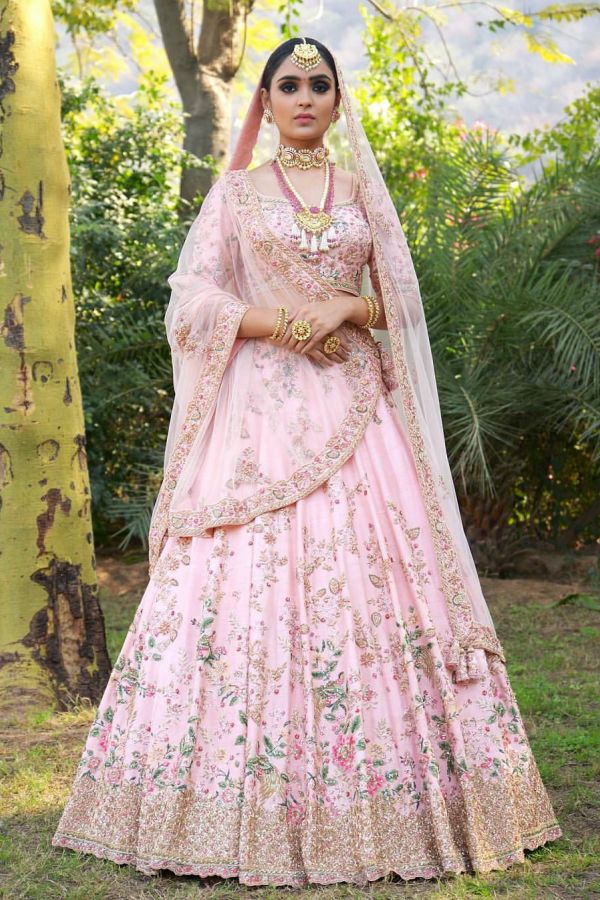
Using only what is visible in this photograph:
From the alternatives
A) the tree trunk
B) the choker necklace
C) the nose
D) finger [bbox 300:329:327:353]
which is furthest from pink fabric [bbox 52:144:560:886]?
the tree trunk

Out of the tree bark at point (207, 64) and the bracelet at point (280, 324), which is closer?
the bracelet at point (280, 324)

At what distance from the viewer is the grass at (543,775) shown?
2.43 m

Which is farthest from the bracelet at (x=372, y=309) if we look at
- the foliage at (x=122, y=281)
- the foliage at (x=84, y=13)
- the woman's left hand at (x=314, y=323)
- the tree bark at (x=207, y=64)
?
the foliage at (x=84, y=13)

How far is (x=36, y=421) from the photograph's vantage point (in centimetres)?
387

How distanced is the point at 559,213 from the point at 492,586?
87.9 inches

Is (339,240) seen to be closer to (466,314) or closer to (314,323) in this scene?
(314,323)

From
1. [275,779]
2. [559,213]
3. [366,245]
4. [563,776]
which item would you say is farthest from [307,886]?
[559,213]

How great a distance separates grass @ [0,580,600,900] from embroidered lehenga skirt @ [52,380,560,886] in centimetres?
5

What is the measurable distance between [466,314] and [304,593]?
371 cm

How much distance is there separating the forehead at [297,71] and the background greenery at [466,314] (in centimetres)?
264

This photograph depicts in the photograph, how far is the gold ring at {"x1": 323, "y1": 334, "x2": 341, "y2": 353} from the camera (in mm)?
2854

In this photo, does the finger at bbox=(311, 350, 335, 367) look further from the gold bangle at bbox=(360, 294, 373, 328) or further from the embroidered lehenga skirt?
the embroidered lehenga skirt

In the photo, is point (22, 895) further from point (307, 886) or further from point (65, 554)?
point (65, 554)

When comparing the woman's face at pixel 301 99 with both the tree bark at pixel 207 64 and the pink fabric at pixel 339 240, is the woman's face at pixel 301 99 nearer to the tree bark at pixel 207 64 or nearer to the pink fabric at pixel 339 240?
the pink fabric at pixel 339 240
